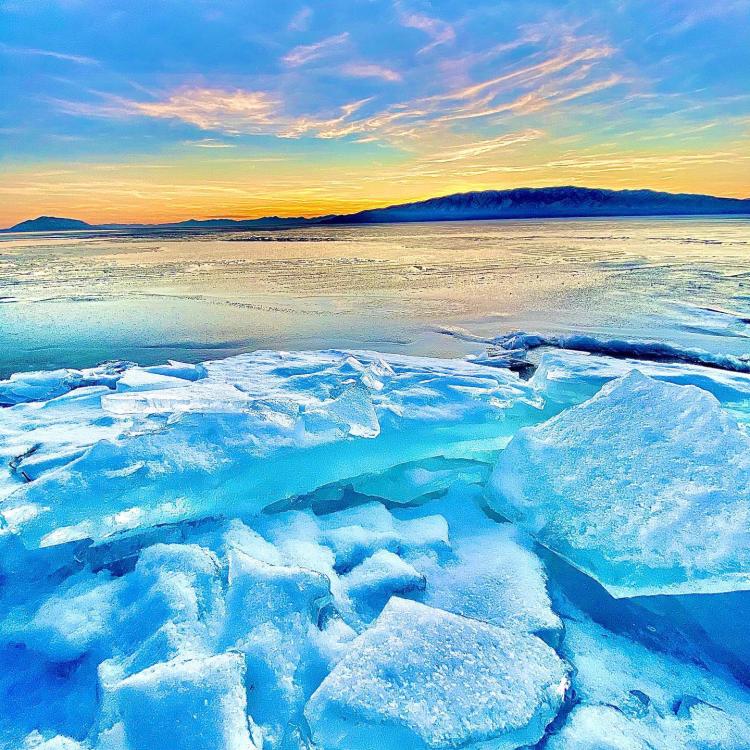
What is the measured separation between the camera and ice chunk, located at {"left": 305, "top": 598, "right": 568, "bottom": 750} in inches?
52.3

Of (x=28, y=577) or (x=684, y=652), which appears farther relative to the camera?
(x=28, y=577)

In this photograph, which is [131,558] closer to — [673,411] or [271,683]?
[271,683]

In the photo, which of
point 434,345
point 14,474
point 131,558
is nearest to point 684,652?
point 131,558

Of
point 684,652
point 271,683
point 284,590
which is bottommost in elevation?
point 684,652

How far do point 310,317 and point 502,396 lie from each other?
155 inches

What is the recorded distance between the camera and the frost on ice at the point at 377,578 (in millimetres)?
1390

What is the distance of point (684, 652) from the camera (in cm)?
171

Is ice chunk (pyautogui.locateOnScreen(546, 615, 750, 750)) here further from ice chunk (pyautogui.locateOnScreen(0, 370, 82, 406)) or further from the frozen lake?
ice chunk (pyautogui.locateOnScreen(0, 370, 82, 406))

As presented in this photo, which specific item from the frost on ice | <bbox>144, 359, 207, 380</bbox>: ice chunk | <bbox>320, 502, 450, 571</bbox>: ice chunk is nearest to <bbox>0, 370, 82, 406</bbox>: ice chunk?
<bbox>144, 359, 207, 380</bbox>: ice chunk

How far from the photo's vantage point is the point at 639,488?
209 centimetres

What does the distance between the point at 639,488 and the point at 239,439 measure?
1984 mm

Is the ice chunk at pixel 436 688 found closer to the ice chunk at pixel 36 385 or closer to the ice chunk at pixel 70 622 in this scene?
the ice chunk at pixel 70 622

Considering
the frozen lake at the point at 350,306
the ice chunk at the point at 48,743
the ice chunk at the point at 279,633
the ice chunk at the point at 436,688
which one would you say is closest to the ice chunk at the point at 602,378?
the frozen lake at the point at 350,306

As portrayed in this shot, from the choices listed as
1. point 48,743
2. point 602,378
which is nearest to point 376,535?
point 48,743
